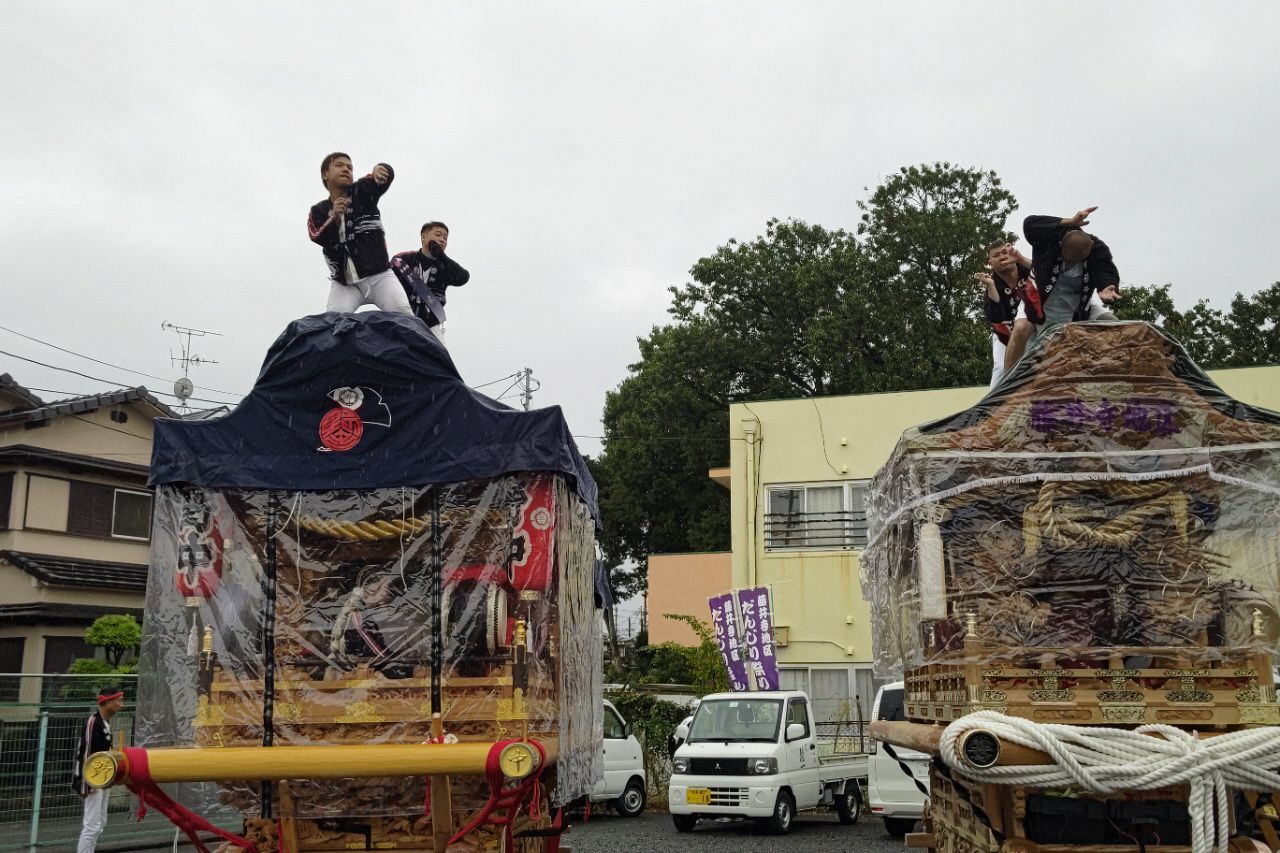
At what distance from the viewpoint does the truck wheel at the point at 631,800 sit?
57.8ft

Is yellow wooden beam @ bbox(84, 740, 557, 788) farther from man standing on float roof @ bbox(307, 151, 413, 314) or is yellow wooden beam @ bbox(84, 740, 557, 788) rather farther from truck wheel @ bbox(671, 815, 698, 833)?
truck wheel @ bbox(671, 815, 698, 833)

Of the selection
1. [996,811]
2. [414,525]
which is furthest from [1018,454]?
[414,525]

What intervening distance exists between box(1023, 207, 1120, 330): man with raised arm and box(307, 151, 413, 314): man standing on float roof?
4145 mm

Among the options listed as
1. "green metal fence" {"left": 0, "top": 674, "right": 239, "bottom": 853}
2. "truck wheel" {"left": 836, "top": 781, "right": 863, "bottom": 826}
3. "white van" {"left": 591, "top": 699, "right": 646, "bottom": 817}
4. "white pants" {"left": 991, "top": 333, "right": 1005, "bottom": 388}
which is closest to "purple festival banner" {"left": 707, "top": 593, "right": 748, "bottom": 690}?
"white van" {"left": 591, "top": 699, "right": 646, "bottom": 817}

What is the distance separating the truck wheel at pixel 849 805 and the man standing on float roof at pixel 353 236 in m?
12.1

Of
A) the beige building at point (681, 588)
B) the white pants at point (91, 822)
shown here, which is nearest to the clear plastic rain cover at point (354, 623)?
the white pants at point (91, 822)

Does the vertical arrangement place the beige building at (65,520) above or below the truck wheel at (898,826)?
above

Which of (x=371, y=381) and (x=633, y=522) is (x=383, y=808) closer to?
(x=371, y=381)

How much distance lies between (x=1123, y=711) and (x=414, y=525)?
145 inches

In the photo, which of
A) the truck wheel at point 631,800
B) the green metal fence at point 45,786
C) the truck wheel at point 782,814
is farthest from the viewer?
the truck wheel at point 631,800

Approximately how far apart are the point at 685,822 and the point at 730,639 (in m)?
4.80

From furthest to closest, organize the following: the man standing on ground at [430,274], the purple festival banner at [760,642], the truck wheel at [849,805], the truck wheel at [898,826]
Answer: the purple festival banner at [760,642] < the truck wheel at [849,805] < the truck wheel at [898,826] < the man standing on ground at [430,274]

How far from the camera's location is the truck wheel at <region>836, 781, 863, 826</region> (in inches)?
661

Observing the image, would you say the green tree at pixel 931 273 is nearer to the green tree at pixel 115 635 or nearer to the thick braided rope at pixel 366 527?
the green tree at pixel 115 635
